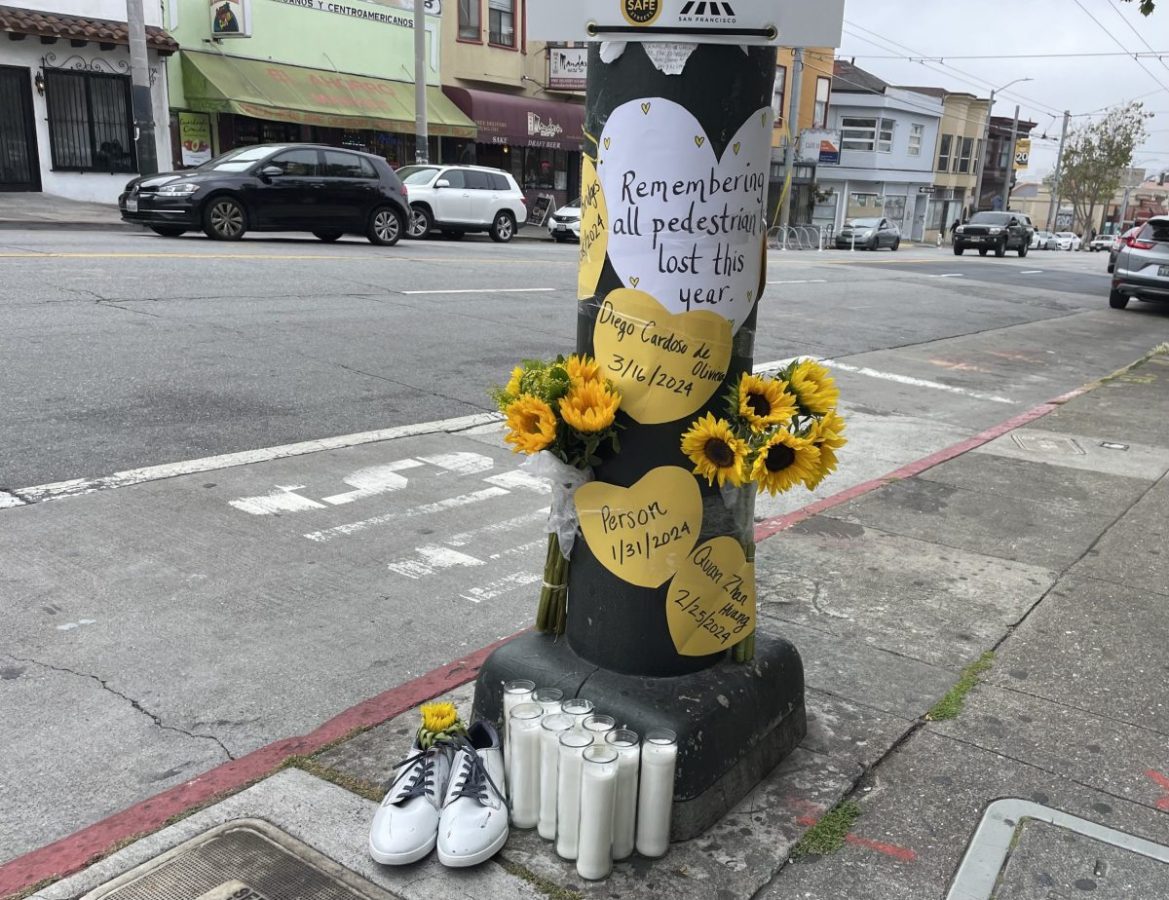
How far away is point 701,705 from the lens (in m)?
2.78

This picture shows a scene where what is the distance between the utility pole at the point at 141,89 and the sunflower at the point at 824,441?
64.2 ft

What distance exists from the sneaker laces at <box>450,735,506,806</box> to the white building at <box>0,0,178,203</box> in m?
22.3

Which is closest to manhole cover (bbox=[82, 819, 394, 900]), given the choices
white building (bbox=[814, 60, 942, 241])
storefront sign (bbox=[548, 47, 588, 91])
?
storefront sign (bbox=[548, 47, 588, 91])

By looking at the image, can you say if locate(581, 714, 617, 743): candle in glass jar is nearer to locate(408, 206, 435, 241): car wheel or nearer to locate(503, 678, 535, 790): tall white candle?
locate(503, 678, 535, 790): tall white candle

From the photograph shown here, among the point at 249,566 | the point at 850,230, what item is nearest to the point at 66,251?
the point at 249,566

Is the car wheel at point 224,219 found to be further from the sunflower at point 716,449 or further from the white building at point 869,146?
the white building at point 869,146

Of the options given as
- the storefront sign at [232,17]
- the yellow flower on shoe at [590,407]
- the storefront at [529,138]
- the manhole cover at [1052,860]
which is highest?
the storefront sign at [232,17]

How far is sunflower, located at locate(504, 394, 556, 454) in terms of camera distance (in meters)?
2.72

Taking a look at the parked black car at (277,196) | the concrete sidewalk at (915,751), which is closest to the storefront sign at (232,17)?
the parked black car at (277,196)

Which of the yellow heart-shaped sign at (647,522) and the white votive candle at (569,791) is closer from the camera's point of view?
the white votive candle at (569,791)

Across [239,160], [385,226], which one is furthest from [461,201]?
[239,160]

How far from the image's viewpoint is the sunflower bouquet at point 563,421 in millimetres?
2713

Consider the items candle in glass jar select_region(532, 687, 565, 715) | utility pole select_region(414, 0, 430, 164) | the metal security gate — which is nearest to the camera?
candle in glass jar select_region(532, 687, 565, 715)

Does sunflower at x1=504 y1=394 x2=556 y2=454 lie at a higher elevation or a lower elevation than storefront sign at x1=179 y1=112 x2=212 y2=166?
lower
